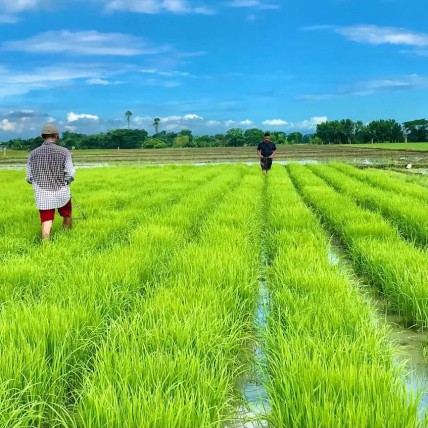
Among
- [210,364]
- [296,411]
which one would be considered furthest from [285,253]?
[296,411]

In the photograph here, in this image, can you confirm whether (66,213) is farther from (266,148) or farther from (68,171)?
(266,148)

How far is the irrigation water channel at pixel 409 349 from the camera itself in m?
2.09

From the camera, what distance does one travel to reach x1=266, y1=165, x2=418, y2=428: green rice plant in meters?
1.65

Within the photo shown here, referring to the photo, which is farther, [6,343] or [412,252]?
[412,252]

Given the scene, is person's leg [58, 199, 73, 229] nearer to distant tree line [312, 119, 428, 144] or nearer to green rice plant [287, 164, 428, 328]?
green rice plant [287, 164, 428, 328]

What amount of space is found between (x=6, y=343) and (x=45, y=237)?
297 cm

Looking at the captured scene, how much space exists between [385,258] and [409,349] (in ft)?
4.13

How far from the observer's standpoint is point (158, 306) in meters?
2.67

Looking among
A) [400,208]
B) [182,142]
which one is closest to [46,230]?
[400,208]

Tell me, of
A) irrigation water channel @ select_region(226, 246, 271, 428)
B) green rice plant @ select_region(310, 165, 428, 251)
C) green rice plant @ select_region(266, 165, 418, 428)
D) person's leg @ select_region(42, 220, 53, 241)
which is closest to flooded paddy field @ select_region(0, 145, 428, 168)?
green rice plant @ select_region(310, 165, 428, 251)

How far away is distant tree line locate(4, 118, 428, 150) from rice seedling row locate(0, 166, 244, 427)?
59.6m

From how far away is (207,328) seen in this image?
7.70 ft

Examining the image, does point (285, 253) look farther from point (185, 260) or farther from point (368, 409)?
point (368, 409)

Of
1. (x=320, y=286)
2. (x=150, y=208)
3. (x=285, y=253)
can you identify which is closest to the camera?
(x=320, y=286)
